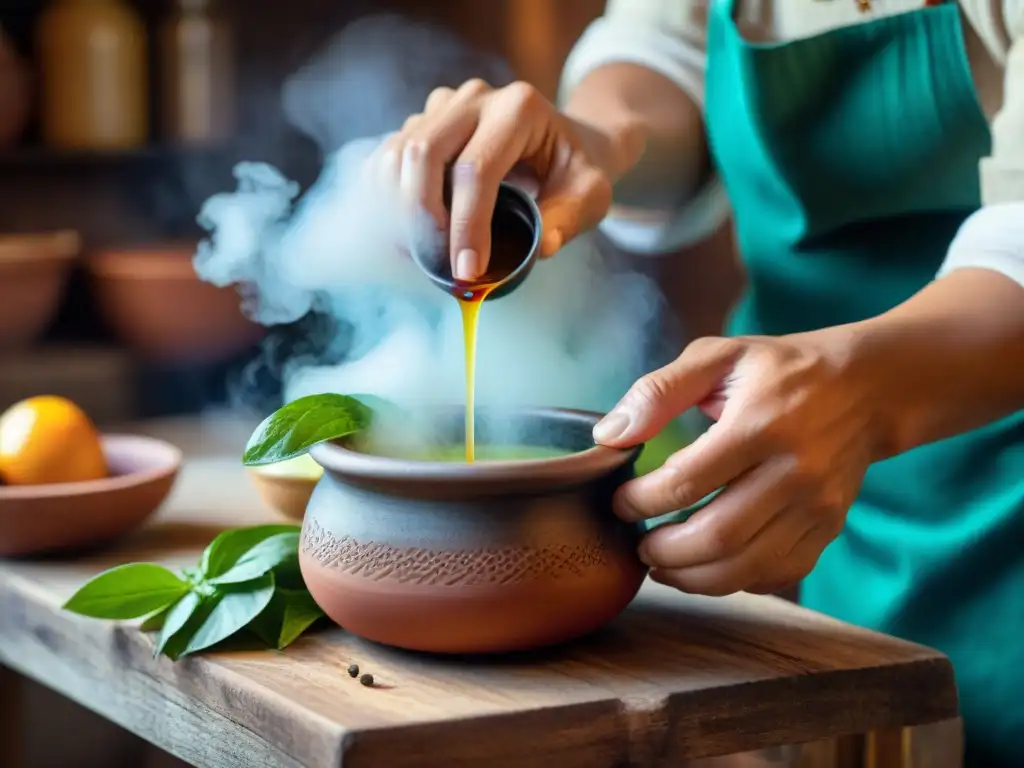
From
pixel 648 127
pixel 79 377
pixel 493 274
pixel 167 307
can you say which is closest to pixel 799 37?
pixel 648 127

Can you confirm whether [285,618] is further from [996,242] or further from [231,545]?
[996,242]

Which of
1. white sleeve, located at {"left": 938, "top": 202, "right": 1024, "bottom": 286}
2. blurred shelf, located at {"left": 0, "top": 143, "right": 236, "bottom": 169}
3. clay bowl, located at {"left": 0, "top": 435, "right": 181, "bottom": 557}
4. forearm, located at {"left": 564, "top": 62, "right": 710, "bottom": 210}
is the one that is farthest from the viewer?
blurred shelf, located at {"left": 0, "top": 143, "right": 236, "bottom": 169}

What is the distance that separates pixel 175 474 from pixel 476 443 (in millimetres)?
446

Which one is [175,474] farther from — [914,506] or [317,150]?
[317,150]

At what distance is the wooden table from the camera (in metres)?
0.96

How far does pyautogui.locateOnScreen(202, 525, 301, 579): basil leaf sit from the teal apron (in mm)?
713

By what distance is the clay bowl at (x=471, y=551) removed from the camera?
1.03 metres

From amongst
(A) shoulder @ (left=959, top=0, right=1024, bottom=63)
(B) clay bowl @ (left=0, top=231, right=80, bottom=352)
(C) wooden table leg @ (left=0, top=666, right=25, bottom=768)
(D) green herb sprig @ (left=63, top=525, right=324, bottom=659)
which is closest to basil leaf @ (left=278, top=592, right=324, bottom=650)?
(D) green herb sprig @ (left=63, top=525, right=324, bottom=659)

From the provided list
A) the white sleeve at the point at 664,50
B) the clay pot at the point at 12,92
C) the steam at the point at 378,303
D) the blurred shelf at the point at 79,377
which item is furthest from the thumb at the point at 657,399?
the clay pot at the point at 12,92

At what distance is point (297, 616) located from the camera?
115cm

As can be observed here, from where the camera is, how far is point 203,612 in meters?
1.15

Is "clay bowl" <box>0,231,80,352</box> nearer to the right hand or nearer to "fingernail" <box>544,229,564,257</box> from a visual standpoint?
the right hand

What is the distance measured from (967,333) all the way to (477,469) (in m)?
0.51

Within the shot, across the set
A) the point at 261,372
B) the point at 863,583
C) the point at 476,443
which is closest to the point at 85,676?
the point at 476,443
